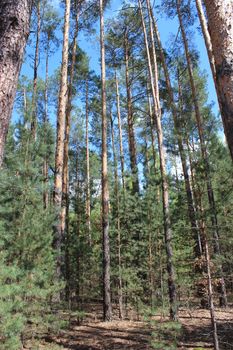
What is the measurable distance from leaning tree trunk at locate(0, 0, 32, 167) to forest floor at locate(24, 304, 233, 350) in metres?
5.04

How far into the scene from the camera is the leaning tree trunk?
1806 millimetres

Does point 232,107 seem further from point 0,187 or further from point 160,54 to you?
point 160,54

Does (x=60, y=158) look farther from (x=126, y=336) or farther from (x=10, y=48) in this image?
(x=10, y=48)

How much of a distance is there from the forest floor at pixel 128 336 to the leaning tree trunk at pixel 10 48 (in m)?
5.04

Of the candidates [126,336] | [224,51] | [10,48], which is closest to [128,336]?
[126,336]

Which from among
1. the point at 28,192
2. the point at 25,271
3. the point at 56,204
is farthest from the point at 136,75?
the point at 25,271

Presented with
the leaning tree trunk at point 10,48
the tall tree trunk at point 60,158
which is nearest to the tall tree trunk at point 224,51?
the leaning tree trunk at point 10,48

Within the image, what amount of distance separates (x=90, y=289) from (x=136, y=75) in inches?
389

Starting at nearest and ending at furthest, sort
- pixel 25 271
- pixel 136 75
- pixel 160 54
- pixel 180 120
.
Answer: pixel 25 271
pixel 180 120
pixel 160 54
pixel 136 75

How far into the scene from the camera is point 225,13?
2.48 metres

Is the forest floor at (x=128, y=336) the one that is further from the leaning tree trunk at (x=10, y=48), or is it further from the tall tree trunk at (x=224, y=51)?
the leaning tree trunk at (x=10, y=48)

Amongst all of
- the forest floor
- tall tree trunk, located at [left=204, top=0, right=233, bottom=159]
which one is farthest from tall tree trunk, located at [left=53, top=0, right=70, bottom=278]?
tall tree trunk, located at [left=204, top=0, right=233, bottom=159]

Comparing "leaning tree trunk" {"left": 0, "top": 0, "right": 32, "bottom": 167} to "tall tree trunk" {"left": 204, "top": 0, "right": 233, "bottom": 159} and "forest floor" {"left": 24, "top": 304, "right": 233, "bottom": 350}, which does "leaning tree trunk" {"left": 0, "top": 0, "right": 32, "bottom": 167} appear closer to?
"tall tree trunk" {"left": 204, "top": 0, "right": 233, "bottom": 159}

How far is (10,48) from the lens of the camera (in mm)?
1897
